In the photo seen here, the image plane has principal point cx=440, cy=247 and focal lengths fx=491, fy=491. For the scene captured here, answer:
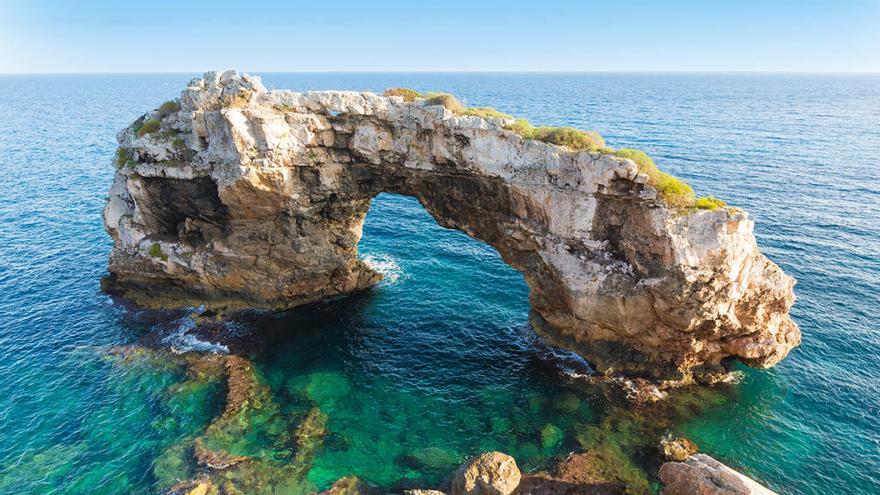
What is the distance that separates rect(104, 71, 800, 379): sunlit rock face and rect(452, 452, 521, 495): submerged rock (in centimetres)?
1170

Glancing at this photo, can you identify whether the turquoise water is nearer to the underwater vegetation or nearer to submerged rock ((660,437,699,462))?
the underwater vegetation

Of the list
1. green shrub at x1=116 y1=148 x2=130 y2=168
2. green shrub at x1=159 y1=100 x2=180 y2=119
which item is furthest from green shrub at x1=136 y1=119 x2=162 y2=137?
green shrub at x1=116 y1=148 x2=130 y2=168

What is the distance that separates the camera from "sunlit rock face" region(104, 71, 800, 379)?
93.5 ft

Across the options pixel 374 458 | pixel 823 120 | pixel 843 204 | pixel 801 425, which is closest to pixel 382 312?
pixel 374 458

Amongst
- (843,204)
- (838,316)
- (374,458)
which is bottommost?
(374,458)

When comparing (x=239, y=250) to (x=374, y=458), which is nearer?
(x=374, y=458)

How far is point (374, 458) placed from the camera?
27.5 m

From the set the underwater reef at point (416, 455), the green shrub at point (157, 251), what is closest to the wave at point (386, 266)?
the underwater reef at point (416, 455)

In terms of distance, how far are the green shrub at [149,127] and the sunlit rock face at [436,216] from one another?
159mm

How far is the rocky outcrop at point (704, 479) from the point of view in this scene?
22500mm

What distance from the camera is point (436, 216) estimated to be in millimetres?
37750

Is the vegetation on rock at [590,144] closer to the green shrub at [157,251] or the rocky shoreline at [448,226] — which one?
the rocky shoreline at [448,226]

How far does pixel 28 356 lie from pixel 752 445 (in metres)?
47.7

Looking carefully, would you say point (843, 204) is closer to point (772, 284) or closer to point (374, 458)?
point (772, 284)
